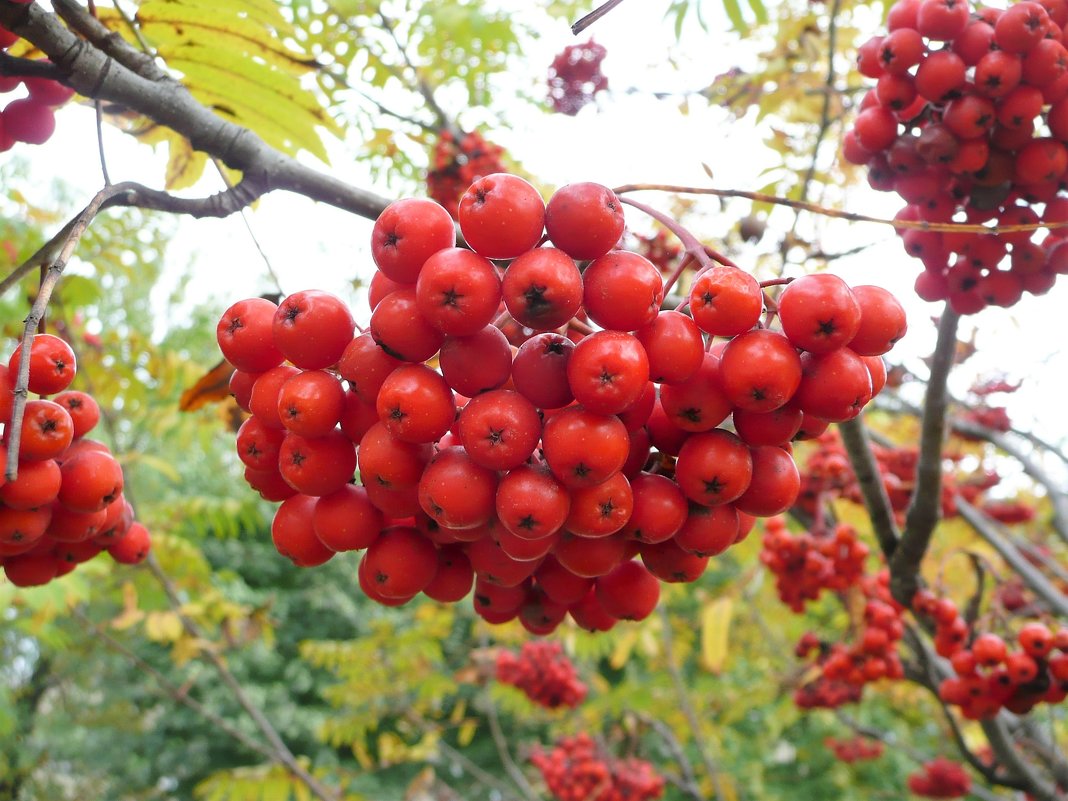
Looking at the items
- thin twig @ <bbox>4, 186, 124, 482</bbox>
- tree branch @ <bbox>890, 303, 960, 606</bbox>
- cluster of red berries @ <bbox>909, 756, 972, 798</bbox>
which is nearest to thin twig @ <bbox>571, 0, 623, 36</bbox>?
thin twig @ <bbox>4, 186, 124, 482</bbox>

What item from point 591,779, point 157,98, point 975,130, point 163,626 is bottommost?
point 591,779

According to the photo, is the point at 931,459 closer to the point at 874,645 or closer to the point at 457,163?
the point at 874,645

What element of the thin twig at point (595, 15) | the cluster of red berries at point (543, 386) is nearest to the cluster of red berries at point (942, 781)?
the cluster of red berries at point (543, 386)

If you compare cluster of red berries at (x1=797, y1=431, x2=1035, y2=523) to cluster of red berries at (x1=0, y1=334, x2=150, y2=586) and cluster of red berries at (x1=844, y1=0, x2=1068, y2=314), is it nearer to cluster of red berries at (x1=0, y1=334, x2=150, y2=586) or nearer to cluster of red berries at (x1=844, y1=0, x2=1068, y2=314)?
cluster of red berries at (x1=844, y1=0, x2=1068, y2=314)

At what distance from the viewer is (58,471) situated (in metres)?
1.42

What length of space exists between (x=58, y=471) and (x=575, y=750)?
17.5 feet

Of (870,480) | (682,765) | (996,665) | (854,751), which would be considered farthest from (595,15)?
(854,751)

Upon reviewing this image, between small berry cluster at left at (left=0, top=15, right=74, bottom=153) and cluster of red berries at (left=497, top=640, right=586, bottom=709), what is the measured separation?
15.6ft

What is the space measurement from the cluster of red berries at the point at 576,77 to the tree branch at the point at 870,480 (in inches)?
167

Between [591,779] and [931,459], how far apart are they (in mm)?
4103

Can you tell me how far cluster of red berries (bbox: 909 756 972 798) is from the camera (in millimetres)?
5668

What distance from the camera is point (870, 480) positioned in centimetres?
260

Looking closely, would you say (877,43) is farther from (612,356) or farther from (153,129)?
(153,129)

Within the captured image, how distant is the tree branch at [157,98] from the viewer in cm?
143
